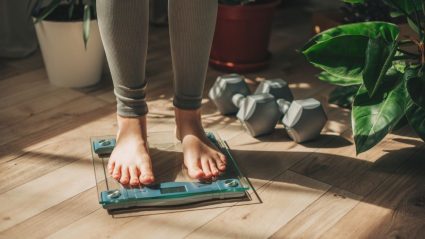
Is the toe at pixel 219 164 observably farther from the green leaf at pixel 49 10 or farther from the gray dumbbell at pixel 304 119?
the green leaf at pixel 49 10

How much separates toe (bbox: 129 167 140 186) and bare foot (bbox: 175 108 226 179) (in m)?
0.12

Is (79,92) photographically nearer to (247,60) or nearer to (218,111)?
(218,111)

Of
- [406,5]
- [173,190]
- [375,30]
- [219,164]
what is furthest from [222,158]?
[406,5]

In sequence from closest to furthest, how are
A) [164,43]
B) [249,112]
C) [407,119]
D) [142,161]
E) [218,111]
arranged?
[142,161], [407,119], [249,112], [218,111], [164,43]

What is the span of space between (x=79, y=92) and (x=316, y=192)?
2.77 feet

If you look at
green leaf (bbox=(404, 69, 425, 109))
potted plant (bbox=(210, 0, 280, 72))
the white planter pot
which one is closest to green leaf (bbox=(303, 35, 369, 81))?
green leaf (bbox=(404, 69, 425, 109))

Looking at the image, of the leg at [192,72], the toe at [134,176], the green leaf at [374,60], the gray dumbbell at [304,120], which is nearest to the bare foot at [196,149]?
the leg at [192,72]

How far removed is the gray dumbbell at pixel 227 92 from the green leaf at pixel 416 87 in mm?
470

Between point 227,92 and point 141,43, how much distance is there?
0.46 metres

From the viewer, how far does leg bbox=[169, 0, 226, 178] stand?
1255mm

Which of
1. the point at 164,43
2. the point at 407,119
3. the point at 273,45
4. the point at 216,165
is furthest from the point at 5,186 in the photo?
the point at 273,45

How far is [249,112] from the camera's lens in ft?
5.00

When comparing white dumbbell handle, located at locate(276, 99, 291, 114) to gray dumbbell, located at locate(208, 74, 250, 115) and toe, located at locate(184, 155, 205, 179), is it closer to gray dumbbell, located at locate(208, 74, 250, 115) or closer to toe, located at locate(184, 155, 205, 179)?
gray dumbbell, located at locate(208, 74, 250, 115)

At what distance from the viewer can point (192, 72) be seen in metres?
1.31
